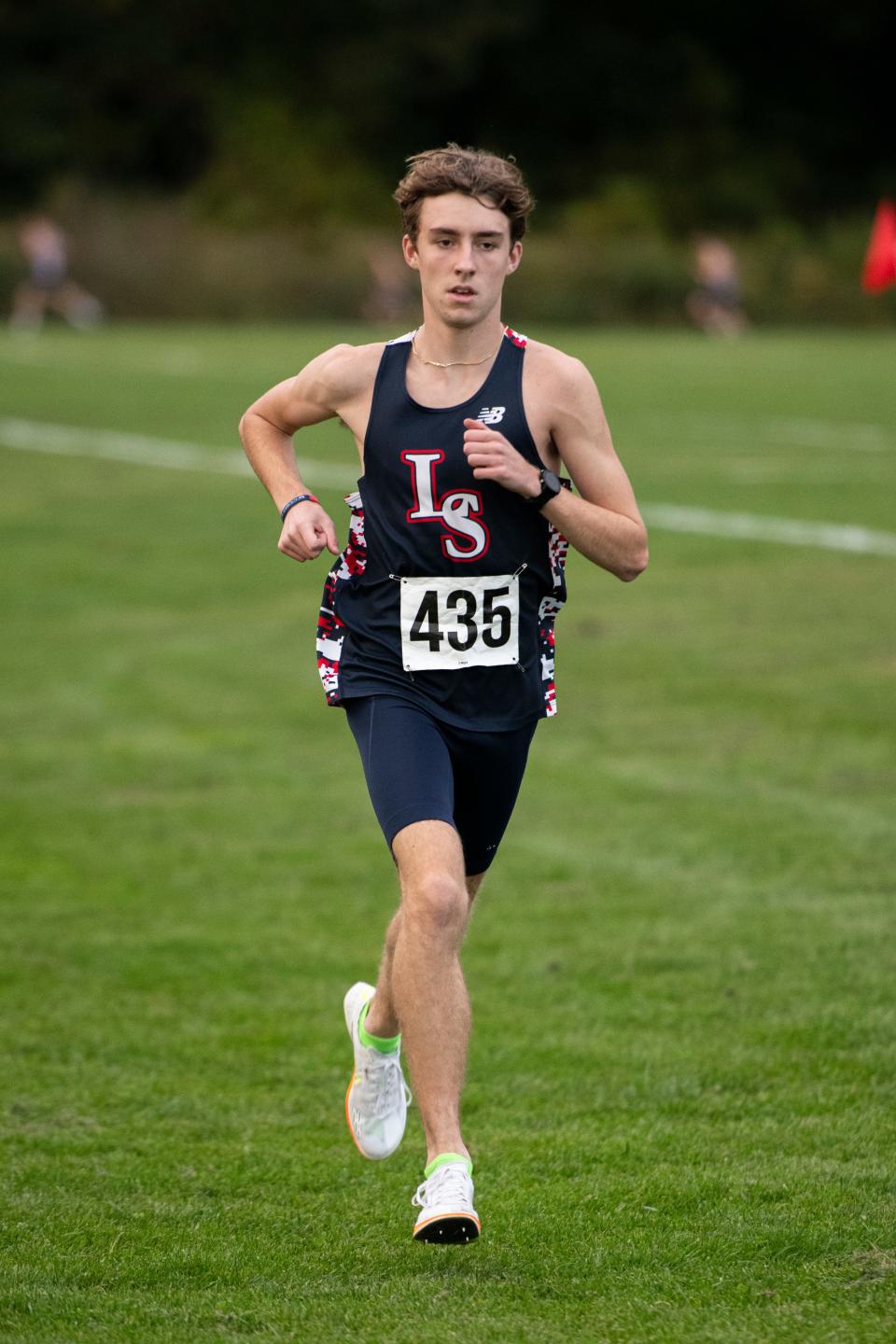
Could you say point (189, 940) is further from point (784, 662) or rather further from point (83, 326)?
point (83, 326)

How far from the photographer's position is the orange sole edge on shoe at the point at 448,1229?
4.69 meters

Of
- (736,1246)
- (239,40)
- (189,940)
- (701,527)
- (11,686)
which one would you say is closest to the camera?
(736,1246)

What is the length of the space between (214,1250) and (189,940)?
2.89 metres

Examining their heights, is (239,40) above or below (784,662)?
above

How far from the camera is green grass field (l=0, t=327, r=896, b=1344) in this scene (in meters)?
4.89

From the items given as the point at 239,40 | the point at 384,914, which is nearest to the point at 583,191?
the point at 239,40

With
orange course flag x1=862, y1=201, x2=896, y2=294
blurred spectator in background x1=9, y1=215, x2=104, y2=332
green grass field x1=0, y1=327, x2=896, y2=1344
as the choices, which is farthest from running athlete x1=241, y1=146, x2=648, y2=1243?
blurred spectator in background x1=9, y1=215, x2=104, y2=332

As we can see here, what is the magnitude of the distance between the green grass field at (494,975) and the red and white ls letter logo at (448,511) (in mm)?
1681

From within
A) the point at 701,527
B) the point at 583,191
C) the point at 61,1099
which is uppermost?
the point at 583,191

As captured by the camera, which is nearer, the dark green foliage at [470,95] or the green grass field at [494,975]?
the green grass field at [494,975]

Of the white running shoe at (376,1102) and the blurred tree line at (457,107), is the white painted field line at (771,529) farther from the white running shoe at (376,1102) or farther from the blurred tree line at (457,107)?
the blurred tree line at (457,107)

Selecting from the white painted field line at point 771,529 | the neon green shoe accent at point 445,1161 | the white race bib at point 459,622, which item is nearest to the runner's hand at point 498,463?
the white race bib at point 459,622

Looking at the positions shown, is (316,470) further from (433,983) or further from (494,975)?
(433,983)

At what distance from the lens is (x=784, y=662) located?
41.6 ft
